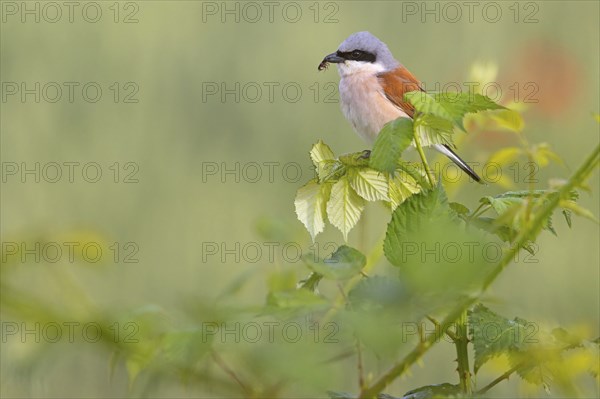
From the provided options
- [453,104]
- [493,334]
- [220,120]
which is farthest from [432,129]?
[220,120]

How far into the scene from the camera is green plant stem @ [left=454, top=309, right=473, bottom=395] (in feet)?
1.79

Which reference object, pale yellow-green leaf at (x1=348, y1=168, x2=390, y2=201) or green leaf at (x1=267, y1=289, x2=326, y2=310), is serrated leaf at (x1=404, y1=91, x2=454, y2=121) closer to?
pale yellow-green leaf at (x1=348, y1=168, x2=390, y2=201)

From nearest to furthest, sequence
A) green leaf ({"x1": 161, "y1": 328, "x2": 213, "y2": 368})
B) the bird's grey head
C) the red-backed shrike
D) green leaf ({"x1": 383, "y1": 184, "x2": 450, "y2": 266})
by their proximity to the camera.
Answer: green leaf ({"x1": 161, "y1": 328, "x2": 213, "y2": 368}), green leaf ({"x1": 383, "y1": 184, "x2": 450, "y2": 266}), the bird's grey head, the red-backed shrike

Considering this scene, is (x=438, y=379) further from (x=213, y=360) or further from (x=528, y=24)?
(x=213, y=360)

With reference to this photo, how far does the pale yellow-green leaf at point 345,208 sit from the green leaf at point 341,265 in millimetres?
180

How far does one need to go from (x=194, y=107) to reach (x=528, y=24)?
1263 mm

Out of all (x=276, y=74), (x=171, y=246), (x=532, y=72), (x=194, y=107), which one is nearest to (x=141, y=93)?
(x=194, y=107)

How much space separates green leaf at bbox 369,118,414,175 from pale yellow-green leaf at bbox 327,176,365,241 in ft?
0.38

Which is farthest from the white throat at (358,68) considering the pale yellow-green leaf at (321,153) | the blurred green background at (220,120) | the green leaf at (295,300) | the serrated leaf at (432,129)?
the green leaf at (295,300)

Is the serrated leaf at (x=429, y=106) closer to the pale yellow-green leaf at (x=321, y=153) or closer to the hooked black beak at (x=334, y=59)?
the pale yellow-green leaf at (x=321, y=153)

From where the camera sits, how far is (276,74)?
3479mm

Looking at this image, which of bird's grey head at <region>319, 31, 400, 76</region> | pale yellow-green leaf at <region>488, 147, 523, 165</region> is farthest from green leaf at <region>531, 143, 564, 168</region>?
bird's grey head at <region>319, 31, 400, 76</region>

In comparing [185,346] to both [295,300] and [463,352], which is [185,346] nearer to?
[295,300]

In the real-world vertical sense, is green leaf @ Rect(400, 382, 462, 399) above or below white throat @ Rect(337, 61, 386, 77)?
below
